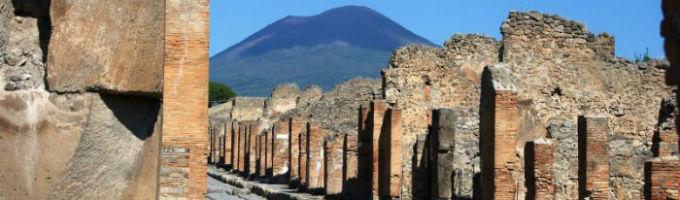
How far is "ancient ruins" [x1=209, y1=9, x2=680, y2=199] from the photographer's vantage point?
48.1 feet

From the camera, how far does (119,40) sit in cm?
388

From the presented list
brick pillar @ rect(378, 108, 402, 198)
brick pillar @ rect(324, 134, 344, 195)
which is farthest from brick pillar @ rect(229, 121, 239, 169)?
brick pillar @ rect(378, 108, 402, 198)

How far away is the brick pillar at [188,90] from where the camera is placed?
569 inches

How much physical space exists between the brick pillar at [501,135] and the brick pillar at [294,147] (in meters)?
Result: 19.6

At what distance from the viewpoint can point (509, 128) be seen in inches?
567

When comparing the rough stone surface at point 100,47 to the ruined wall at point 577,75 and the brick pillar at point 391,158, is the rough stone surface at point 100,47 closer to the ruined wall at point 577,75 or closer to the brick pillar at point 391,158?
the brick pillar at point 391,158

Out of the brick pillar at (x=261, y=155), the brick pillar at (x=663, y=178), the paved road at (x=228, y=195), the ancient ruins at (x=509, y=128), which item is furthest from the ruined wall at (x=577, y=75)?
the brick pillar at (x=261, y=155)

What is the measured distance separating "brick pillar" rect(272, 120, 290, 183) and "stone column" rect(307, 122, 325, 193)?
5864 millimetres

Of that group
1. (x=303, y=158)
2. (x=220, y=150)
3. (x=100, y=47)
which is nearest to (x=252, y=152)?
(x=303, y=158)

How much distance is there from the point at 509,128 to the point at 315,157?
54.1 ft

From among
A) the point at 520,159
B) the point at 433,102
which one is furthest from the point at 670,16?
the point at 433,102

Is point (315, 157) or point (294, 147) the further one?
point (294, 147)

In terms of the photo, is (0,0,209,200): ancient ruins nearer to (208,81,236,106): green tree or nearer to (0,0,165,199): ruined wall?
(0,0,165,199): ruined wall

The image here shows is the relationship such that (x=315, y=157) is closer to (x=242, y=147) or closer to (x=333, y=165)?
(x=333, y=165)
